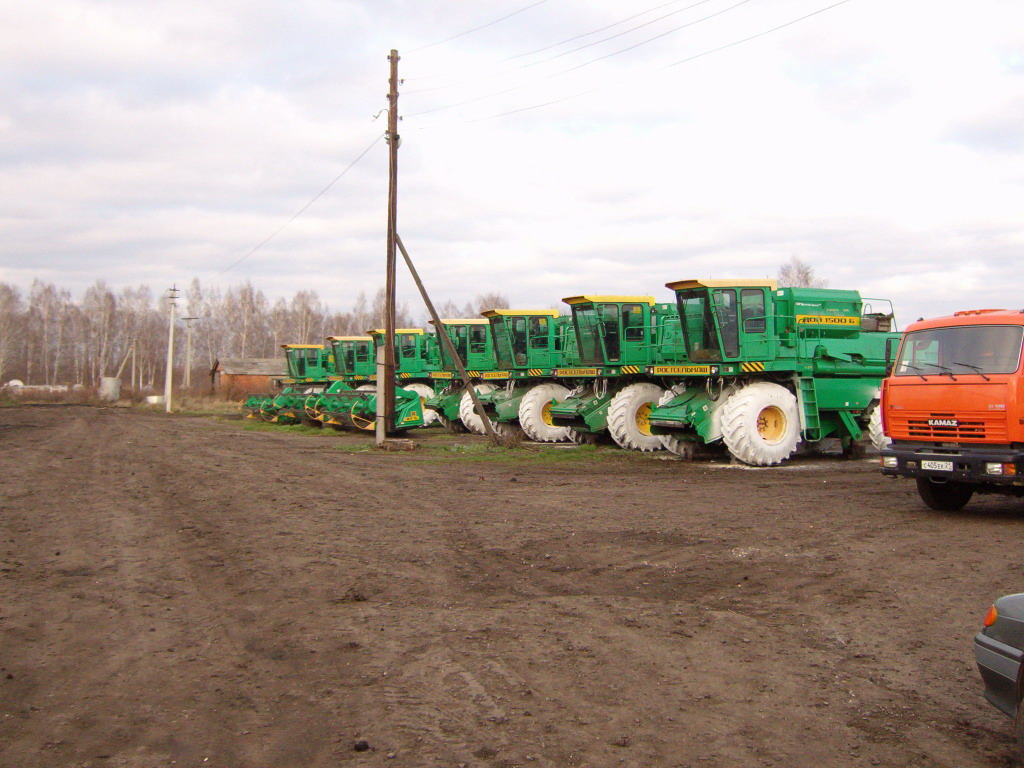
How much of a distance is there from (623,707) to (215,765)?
2.21m

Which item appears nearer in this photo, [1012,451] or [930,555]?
[930,555]

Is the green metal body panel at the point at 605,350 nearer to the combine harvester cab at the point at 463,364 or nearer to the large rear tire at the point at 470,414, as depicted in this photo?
the large rear tire at the point at 470,414

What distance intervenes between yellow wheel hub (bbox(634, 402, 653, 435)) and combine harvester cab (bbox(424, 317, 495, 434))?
8316 millimetres

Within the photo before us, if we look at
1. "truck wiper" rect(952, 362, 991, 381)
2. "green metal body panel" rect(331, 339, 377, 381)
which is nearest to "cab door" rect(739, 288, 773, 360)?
"truck wiper" rect(952, 362, 991, 381)

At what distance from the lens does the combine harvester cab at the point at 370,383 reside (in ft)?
89.6

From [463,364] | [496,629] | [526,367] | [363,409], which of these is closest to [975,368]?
[496,629]

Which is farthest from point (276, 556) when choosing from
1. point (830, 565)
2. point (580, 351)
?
point (580, 351)

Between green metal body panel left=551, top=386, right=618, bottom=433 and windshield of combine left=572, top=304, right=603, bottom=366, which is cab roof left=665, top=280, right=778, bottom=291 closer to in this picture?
windshield of combine left=572, top=304, right=603, bottom=366

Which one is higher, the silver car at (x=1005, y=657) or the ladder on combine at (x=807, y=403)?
the ladder on combine at (x=807, y=403)

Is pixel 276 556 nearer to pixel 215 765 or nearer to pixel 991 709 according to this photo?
pixel 215 765

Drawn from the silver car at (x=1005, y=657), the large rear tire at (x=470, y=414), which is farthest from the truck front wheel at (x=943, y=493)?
the large rear tire at (x=470, y=414)

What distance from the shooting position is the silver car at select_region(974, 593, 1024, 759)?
4258 mm

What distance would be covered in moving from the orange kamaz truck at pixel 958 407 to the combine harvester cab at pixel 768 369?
5.71 m

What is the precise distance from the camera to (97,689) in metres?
5.20
